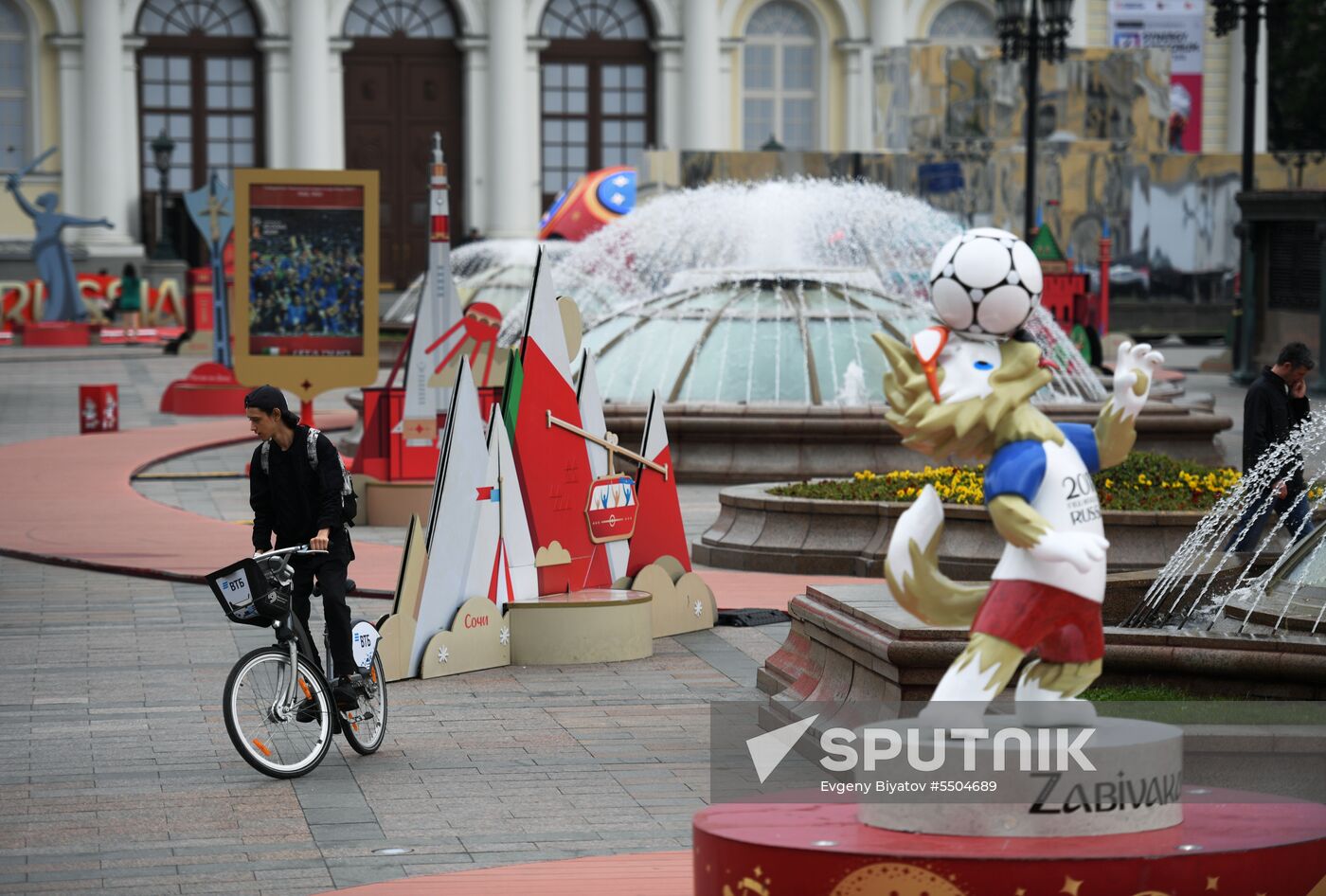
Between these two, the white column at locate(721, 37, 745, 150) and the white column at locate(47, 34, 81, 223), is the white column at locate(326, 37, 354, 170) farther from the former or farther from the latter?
the white column at locate(721, 37, 745, 150)

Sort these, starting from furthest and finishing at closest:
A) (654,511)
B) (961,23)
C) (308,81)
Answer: (961,23), (308,81), (654,511)

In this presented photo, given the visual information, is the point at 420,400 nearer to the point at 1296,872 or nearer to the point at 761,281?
the point at 761,281

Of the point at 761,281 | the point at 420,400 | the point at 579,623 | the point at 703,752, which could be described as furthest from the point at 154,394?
the point at 703,752

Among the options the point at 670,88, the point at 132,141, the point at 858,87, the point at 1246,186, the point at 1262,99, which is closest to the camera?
the point at 1246,186

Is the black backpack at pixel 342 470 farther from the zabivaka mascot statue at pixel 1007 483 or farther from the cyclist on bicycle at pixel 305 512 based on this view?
the zabivaka mascot statue at pixel 1007 483

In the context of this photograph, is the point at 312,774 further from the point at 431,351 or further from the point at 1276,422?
the point at 431,351

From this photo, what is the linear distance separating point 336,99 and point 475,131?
366 centimetres

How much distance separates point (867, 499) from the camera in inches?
530

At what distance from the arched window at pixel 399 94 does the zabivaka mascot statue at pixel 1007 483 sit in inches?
1983

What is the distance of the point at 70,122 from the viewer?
5366cm

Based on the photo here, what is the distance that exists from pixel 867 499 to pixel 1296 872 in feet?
26.5

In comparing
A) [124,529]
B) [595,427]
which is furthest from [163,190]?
[595,427]

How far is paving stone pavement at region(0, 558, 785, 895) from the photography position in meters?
7.09

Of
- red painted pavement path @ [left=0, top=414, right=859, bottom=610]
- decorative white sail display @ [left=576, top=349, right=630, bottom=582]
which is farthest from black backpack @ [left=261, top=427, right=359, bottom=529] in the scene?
red painted pavement path @ [left=0, top=414, right=859, bottom=610]
